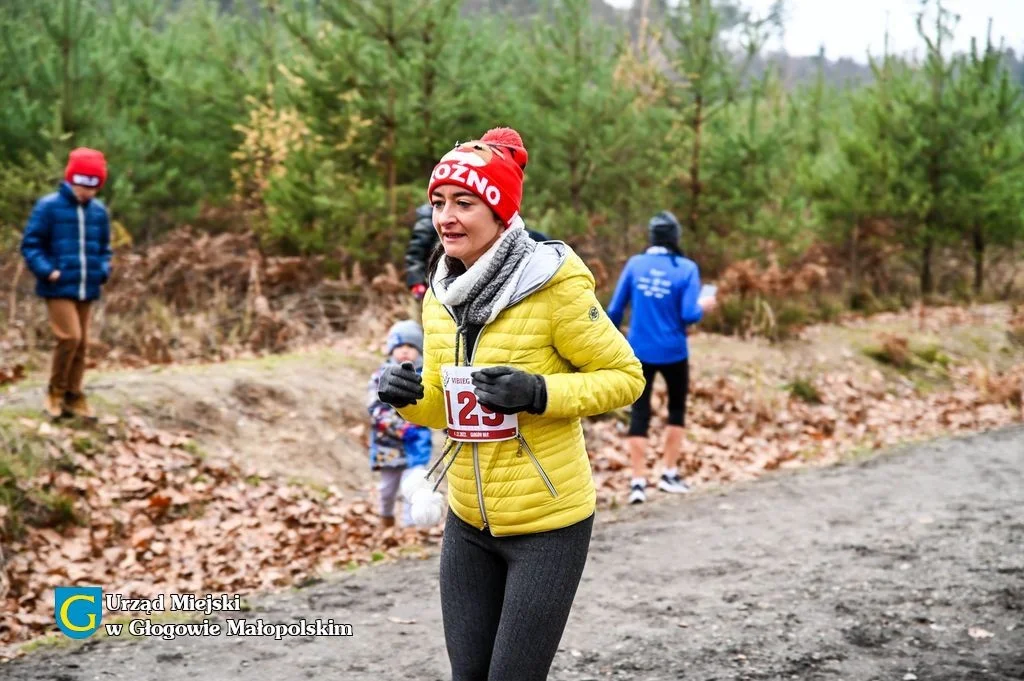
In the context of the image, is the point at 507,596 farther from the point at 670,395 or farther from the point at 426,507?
the point at 670,395

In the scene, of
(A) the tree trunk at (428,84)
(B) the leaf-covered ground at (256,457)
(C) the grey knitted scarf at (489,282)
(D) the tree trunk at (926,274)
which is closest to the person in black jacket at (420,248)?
(B) the leaf-covered ground at (256,457)

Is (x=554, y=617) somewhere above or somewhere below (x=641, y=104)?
below

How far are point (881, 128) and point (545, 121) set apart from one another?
722 cm

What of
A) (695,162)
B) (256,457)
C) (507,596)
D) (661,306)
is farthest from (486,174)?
(695,162)

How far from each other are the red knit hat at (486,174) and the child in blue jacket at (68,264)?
5470 mm

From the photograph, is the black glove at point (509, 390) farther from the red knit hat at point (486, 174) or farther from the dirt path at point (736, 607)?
the dirt path at point (736, 607)

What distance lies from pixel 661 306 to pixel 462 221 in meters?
5.17

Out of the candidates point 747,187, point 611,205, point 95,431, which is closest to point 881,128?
point 747,187

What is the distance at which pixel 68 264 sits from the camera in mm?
7488

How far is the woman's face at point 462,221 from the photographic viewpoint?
9.32ft

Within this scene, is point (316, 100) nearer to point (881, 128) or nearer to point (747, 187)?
point (747, 187)

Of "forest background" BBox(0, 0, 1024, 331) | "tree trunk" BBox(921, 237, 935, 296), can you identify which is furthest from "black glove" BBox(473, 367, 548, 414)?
"tree trunk" BBox(921, 237, 935, 296)

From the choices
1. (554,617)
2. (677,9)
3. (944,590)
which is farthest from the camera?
(677,9)

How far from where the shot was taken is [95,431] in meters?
7.62
